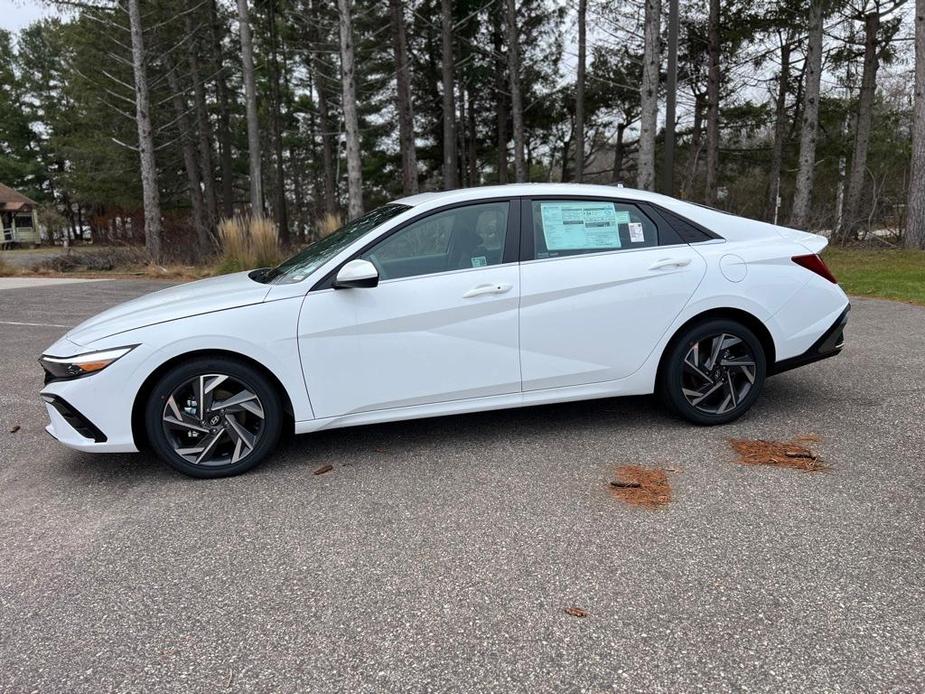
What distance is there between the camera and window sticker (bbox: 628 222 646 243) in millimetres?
4156

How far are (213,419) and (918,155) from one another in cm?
1768

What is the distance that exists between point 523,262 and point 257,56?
110 feet

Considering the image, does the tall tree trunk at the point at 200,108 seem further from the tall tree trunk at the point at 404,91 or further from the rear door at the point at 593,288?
the rear door at the point at 593,288

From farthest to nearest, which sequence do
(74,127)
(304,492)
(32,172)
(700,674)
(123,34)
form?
(32,172)
(74,127)
(123,34)
(304,492)
(700,674)

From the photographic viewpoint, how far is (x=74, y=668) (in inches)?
84.2

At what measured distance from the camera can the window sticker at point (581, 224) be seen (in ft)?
13.3

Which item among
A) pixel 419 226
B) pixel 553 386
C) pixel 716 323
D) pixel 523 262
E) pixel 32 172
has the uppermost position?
pixel 32 172

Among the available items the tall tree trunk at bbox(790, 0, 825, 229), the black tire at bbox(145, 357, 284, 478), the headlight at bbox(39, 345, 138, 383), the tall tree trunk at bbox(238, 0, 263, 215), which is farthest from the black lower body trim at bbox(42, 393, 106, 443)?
the tall tree trunk at bbox(238, 0, 263, 215)

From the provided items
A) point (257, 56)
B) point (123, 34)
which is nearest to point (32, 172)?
point (257, 56)

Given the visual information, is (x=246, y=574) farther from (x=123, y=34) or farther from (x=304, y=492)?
(x=123, y=34)

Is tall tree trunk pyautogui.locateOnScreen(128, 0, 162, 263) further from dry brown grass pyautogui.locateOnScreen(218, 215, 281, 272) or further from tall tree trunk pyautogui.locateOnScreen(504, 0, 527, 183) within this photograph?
tall tree trunk pyautogui.locateOnScreen(504, 0, 527, 183)

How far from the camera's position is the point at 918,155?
50.0 ft

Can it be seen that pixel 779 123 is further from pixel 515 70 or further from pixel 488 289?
pixel 488 289

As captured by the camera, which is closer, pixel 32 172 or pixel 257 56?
pixel 257 56
